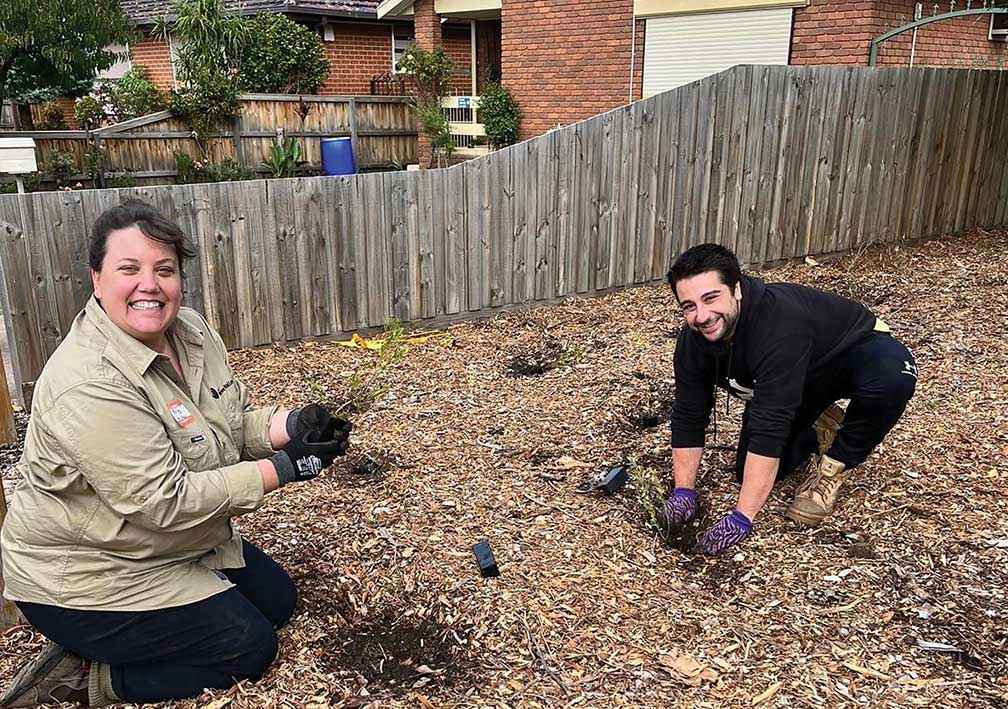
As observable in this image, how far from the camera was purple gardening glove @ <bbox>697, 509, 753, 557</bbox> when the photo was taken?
343cm

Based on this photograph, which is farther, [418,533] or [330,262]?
[330,262]

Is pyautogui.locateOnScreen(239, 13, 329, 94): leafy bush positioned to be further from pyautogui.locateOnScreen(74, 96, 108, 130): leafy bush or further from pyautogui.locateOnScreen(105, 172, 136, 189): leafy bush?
pyautogui.locateOnScreen(105, 172, 136, 189): leafy bush

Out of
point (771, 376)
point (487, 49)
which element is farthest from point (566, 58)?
point (771, 376)

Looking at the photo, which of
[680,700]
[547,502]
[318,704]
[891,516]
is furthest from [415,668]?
[891,516]

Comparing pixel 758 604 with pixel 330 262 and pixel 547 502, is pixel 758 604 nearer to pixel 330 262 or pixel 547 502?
pixel 547 502

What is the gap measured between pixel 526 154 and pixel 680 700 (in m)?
5.16

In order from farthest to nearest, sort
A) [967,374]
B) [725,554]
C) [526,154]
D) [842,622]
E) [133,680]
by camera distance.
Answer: [526,154] < [967,374] < [725,554] < [842,622] < [133,680]

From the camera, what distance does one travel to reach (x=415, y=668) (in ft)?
9.41

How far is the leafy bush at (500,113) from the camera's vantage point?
15.7 meters

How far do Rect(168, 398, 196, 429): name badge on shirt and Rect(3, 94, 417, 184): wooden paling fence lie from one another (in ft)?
42.1

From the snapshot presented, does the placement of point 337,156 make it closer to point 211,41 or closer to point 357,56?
point 211,41

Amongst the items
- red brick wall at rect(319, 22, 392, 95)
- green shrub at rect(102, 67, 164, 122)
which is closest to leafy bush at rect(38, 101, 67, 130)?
green shrub at rect(102, 67, 164, 122)

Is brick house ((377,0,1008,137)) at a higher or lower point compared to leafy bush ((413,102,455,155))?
higher

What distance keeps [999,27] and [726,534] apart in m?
13.6
